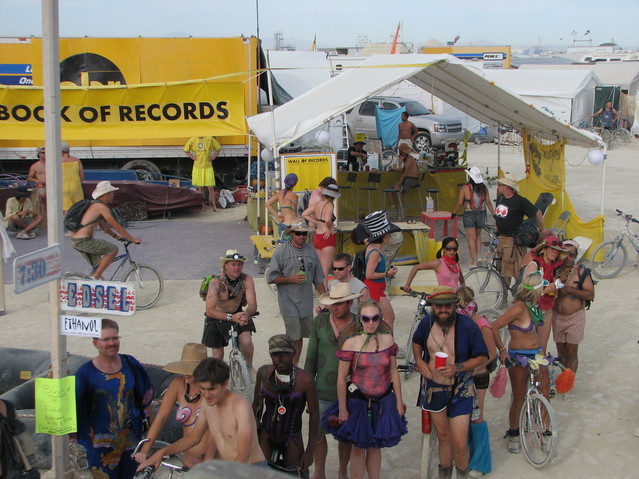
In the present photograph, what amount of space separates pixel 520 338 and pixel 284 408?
2198 mm

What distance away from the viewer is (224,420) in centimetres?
430

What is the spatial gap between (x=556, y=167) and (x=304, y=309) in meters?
7.70

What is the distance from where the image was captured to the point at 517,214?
9.93 meters

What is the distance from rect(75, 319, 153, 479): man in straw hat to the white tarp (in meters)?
6.17

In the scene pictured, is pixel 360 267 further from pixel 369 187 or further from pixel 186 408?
pixel 369 187

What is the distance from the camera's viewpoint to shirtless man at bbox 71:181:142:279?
931cm

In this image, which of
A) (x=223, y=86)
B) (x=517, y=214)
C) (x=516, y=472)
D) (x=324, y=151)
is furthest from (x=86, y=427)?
(x=223, y=86)

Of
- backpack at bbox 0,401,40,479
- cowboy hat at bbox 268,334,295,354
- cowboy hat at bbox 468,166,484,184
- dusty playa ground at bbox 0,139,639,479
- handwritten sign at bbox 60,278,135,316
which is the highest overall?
cowboy hat at bbox 468,166,484,184

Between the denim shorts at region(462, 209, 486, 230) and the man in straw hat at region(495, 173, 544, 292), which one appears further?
the denim shorts at region(462, 209, 486, 230)

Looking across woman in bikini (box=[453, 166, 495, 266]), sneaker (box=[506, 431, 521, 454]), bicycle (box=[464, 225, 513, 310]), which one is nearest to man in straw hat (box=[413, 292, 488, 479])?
sneaker (box=[506, 431, 521, 454])

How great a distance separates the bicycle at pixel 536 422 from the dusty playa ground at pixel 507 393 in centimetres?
11

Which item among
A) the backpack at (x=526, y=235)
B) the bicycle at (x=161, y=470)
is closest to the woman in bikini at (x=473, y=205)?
the backpack at (x=526, y=235)

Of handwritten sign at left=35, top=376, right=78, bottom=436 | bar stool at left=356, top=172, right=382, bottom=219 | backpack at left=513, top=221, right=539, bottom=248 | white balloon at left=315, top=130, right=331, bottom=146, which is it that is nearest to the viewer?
handwritten sign at left=35, top=376, right=78, bottom=436

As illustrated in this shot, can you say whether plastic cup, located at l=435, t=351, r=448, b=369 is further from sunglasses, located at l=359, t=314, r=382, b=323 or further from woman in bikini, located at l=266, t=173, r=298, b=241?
woman in bikini, located at l=266, t=173, r=298, b=241
